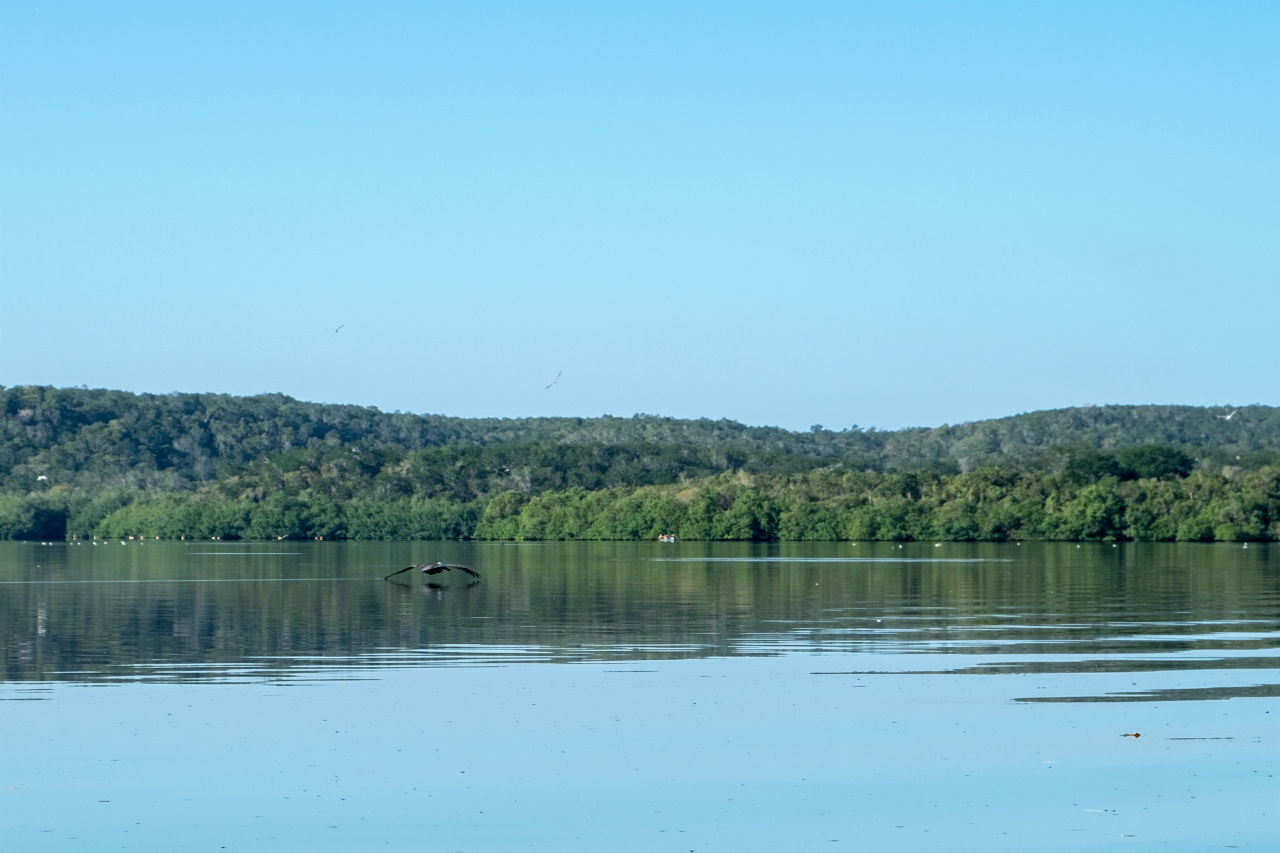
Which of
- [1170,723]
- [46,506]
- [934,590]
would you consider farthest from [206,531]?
[1170,723]

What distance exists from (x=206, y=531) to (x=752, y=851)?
172m

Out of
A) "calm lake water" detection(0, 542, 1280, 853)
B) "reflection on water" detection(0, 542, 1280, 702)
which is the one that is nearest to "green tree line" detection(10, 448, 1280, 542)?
"reflection on water" detection(0, 542, 1280, 702)

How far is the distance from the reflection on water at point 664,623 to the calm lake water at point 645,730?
8.2 inches

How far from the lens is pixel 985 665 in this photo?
97.1 ft

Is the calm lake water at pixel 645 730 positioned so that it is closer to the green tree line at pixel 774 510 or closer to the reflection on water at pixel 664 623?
A: the reflection on water at pixel 664 623

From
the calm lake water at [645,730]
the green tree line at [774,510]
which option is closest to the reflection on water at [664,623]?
the calm lake water at [645,730]

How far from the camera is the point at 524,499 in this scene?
18512 centimetres

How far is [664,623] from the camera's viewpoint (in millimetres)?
40469

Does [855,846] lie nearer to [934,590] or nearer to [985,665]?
[985,665]

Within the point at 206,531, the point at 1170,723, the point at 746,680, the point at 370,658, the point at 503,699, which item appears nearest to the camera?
the point at 1170,723

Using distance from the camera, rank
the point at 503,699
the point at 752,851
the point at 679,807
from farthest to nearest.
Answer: the point at 503,699 → the point at 679,807 → the point at 752,851

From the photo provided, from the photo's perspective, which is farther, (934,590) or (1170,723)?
(934,590)

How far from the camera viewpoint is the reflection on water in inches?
1171

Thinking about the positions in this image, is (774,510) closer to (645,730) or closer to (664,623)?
(664,623)
